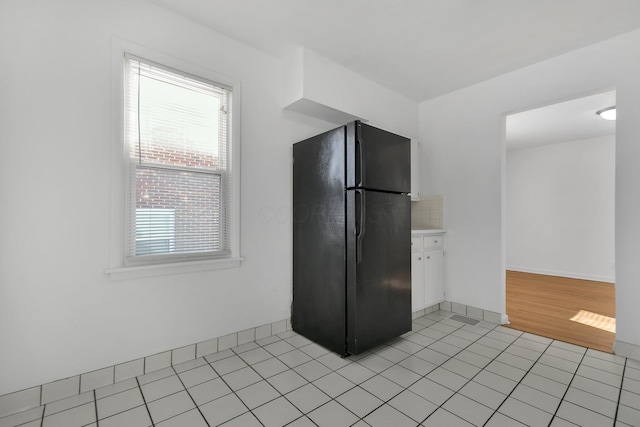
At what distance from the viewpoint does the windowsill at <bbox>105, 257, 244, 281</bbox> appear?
196cm

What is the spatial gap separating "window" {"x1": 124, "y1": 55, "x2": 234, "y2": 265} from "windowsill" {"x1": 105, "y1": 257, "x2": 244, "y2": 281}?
0.05 m

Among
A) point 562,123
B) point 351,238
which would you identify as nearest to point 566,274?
point 562,123

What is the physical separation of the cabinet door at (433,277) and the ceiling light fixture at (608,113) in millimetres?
2844

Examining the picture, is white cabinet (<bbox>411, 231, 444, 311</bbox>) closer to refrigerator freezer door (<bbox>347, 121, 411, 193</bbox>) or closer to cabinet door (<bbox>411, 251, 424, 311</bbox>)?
cabinet door (<bbox>411, 251, 424, 311</bbox>)

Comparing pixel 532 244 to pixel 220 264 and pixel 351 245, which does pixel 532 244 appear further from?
pixel 220 264

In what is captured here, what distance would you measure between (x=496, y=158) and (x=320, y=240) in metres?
2.12

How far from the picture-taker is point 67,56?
1.81 metres

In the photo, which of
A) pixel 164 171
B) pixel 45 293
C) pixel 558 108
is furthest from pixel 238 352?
pixel 558 108

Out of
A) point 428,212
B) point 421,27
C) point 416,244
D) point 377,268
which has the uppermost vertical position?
point 421,27

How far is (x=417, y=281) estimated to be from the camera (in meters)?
3.20

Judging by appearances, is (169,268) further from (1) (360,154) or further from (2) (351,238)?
(1) (360,154)

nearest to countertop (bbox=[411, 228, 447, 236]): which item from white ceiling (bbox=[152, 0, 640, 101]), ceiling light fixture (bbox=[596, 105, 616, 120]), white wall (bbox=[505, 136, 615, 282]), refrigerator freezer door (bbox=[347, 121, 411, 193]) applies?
refrigerator freezer door (bbox=[347, 121, 411, 193])

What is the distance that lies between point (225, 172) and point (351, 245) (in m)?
1.18

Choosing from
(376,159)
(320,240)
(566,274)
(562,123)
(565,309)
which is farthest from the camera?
(566,274)
